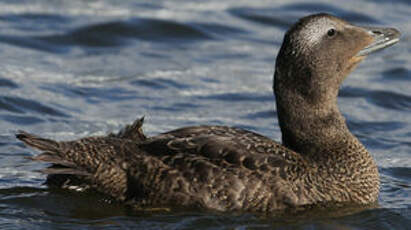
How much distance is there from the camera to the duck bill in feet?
29.3

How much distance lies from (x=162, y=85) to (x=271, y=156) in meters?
5.35

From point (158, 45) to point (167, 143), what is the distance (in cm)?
739

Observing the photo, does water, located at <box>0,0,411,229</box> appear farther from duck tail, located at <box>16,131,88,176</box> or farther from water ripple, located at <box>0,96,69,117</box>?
duck tail, located at <box>16,131,88,176</box>

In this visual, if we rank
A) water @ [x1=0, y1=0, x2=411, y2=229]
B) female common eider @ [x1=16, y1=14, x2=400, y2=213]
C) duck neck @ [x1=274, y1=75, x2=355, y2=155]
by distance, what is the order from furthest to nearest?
duck neck @ [x1=274, y1=75, x2=355, y2=155] → water @ [x1=0, y1=0, x2=411, y2=229] → female common eider @ [x1=16, y1=14, x2=400, y2=213]

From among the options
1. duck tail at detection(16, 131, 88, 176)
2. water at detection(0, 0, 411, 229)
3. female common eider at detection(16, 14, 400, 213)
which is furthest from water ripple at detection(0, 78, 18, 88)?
duck tail at detection(16, 131, 88, 176)

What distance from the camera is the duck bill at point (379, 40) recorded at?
892 centimetres

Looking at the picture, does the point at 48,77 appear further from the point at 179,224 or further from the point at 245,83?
the point at 179,224

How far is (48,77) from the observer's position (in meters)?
13.4

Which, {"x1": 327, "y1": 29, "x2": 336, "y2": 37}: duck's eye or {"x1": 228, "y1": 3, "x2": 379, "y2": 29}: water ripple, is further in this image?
{"x1": 228, "y1": 3, "x2": 379, "y2": 29}: water ripple

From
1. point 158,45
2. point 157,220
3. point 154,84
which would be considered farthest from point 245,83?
point 157,220

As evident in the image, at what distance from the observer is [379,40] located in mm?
8945

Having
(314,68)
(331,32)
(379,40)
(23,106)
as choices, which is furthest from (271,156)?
(23,106)

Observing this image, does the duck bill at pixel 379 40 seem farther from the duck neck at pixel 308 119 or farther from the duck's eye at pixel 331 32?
the duck neck at pixel 308 119

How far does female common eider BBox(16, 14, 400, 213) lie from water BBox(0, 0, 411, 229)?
0.17 meters
